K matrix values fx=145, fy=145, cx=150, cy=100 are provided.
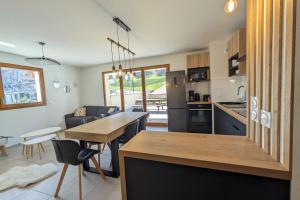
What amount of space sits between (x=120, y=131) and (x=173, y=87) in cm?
267

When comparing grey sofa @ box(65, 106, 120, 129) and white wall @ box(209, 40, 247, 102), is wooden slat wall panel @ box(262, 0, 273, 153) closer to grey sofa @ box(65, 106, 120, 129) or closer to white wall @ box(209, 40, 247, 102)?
white wall @ box(209, 40, 247, 102)

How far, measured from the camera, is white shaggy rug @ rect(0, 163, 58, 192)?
7.17ft

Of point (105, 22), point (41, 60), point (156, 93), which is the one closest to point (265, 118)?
point (105, 22)

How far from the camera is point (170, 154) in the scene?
95 centimetres

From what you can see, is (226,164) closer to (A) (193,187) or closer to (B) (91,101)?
(A) (193,187)

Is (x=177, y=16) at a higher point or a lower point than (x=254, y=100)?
higher

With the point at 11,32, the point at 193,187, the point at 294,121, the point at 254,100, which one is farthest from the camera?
the point at 11,32

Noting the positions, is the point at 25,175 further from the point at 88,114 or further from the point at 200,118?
the point at 200,118

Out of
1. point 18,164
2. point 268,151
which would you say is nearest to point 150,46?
point 268,151

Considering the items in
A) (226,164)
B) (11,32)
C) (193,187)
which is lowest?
(193,187)

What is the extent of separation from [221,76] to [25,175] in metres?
4.68

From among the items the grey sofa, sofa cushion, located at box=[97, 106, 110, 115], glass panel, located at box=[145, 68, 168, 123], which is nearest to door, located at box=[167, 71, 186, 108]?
glass panel, located at box=[145, 68, 168, 123]

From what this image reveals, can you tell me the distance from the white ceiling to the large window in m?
1.78

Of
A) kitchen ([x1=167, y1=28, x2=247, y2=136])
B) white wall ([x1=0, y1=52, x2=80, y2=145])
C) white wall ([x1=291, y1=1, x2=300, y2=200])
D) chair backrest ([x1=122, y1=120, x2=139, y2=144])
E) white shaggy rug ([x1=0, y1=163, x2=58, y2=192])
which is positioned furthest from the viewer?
white wall ([x1=0, y1=52, x2=80, y2=145])
